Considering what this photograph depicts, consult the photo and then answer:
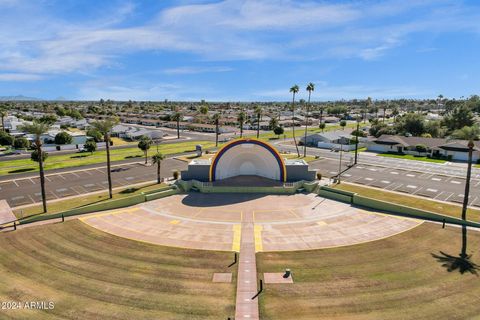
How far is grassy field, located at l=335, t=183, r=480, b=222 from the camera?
39.9 metres

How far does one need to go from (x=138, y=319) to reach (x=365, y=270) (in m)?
19.1

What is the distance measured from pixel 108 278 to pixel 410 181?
53.4 metres

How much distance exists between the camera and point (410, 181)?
185ft

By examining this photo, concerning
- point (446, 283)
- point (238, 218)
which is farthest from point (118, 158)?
point (446, 283)

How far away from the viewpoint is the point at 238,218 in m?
38.9

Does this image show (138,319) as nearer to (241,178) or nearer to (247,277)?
(247,277)

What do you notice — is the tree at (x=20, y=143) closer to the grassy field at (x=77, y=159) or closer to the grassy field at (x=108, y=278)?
the grassy field at (x=77, y=159)

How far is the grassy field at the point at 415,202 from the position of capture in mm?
39862

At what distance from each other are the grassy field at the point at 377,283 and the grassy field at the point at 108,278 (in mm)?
4744

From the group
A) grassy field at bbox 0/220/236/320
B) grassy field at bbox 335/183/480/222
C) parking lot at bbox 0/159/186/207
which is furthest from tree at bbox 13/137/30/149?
grassy field at bbox 335/183/480/222

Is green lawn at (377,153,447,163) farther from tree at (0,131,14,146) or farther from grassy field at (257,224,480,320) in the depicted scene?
tree at (0,131,14,146)

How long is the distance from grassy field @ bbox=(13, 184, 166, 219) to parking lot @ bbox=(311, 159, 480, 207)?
3658cm

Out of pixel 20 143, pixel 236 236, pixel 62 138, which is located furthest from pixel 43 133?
pixel 62 138

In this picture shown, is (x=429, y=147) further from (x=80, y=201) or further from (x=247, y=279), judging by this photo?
(x=80, y=201)
